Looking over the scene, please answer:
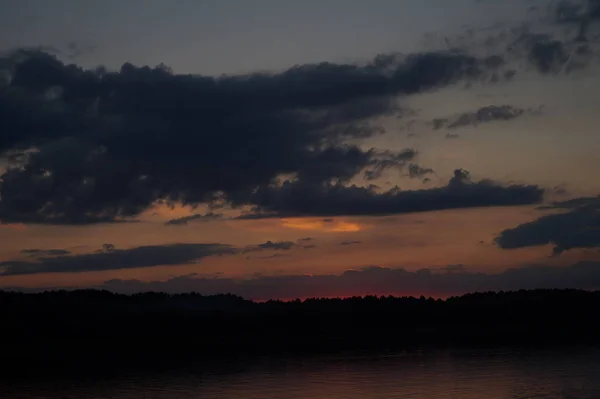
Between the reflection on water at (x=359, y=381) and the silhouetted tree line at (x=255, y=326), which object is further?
the silhouetted tree line at (x=255, y=326)

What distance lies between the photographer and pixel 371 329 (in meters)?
107

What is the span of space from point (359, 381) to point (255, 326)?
5091 cm

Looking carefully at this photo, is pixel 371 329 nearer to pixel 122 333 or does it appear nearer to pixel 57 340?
pixel 122 333

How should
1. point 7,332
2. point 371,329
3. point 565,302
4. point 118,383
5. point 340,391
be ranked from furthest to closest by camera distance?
point 565,302 < point 371,329 < point 7,332 < point 118,383 < point 340,391

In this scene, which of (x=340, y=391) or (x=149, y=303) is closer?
(x=340, y=391)

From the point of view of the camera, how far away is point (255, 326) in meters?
97.9

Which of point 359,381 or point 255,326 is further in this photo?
point 255,326

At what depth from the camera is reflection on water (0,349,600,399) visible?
4197 cm

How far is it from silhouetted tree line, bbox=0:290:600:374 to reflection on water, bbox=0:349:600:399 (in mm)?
15653

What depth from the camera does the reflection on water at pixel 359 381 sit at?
138 ft

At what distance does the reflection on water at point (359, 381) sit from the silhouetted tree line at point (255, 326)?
1565 centimetres

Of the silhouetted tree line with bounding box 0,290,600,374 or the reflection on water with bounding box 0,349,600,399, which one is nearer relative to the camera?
the reflection on water with bounding box 0,349,600,399

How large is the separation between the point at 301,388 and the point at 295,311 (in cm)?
6346

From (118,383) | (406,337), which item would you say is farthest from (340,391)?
(406,337)
